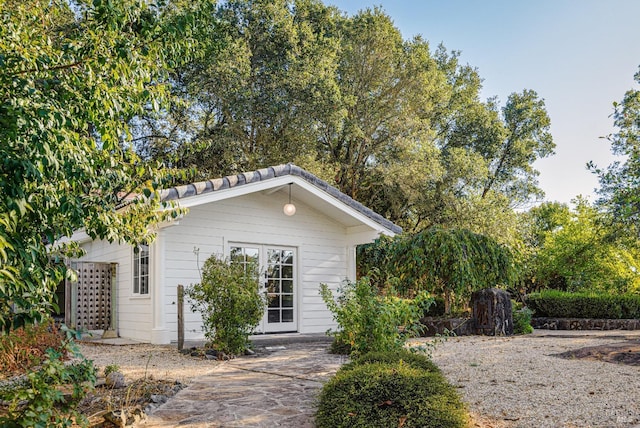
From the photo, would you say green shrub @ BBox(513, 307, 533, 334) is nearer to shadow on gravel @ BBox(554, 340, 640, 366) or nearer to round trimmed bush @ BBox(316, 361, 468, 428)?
shadow on gravel @ BBox(554, 340, 640, 366)

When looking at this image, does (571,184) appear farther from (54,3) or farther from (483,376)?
(54,3)

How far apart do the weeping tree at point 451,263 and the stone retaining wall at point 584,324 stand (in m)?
2.62

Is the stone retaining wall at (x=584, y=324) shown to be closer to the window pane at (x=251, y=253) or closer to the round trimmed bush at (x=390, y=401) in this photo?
the window pane at (x=251, y=253)

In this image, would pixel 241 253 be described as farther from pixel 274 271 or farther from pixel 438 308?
pixel 438 308

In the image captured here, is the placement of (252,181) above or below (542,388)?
above

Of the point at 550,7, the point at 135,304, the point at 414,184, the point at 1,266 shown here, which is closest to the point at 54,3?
the point at 1,266

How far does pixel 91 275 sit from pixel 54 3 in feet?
25.7

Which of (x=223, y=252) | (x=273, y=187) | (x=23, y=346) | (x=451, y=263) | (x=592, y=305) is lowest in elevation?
(x=592, y=305)

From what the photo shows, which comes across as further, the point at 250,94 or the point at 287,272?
the point at 250,94

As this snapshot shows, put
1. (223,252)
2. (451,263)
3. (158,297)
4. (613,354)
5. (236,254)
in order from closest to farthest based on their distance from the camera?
(613,354)
(158,297)
(223,252)
(236,254)
(451,263)

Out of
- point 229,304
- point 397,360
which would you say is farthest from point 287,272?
point 397,360

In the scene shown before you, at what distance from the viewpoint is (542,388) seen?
16.8ft

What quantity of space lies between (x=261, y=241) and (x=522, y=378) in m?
6.57

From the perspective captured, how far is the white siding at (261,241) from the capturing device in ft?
32.8
